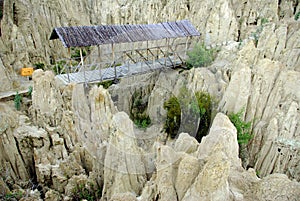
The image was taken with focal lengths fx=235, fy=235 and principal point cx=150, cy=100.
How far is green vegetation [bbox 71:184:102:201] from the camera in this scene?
793 centimetres

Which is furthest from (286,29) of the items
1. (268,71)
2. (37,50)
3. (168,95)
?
(37,50)

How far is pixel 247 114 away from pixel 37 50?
55.8ft

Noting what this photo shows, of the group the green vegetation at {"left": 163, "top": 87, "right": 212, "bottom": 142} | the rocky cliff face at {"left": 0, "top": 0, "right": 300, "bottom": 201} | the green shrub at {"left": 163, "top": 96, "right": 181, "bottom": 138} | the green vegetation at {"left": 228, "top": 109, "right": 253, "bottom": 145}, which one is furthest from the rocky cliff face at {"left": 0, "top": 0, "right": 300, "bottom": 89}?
the green shrub at {"left": 163, "top": 96, "right": 181, "bottom": 138}

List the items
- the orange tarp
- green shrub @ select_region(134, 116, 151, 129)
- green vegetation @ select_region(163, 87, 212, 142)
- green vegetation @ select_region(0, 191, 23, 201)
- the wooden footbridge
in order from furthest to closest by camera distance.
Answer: the orange tarp < green shrub @ select_region(134, 116, 151, 129) < the wooden footbridge < green vegetation @ select_region(163, 87, 212, 142) < green vegetation @ select_region(0, 191, 23, 201)

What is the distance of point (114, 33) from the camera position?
12.3 m

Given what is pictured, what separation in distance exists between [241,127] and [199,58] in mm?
5560

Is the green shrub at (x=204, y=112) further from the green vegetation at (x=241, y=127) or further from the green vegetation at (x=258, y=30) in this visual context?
the green vegetation at (x=258, y=30)

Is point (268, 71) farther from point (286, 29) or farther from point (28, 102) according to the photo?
point (28, 102)

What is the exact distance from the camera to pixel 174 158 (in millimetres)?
5789

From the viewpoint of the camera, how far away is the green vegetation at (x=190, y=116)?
10789mm

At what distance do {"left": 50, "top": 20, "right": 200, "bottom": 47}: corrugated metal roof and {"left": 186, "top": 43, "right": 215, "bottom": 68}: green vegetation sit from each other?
107 centimetres

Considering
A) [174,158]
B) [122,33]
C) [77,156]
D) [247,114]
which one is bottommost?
[77,156]

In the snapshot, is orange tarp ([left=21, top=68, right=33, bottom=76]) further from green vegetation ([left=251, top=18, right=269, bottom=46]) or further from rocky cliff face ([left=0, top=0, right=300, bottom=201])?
green vegetation ([left=251, top=18, right=269, bottom=46])

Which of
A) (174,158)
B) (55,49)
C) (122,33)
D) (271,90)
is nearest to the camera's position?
(174,158)
